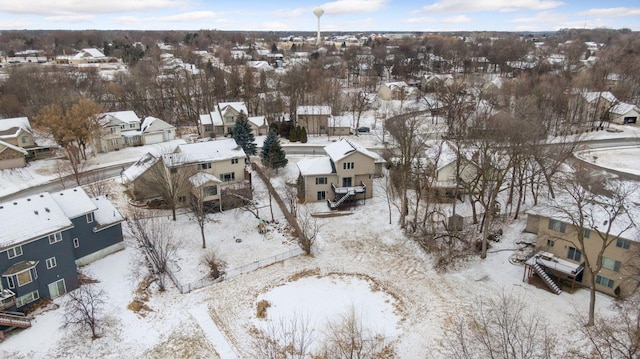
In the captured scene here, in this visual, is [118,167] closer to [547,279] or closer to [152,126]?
[152,126]

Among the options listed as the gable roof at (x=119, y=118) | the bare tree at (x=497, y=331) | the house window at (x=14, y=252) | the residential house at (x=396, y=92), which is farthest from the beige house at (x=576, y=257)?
the residential house at (x=396, y=92)

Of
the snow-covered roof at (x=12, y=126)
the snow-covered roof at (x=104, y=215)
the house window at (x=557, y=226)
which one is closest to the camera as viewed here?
the house window at (x=557, y=226)

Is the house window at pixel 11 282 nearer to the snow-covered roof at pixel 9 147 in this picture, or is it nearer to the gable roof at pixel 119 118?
the snow-covered roof at pixel 9 147

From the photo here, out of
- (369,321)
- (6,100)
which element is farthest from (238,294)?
(6,100)

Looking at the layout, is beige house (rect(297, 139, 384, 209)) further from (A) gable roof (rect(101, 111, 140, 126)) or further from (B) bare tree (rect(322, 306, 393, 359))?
(A) gable roof (rect(101, 111, 140, 126))

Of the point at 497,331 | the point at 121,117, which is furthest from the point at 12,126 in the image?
the point at 497,331

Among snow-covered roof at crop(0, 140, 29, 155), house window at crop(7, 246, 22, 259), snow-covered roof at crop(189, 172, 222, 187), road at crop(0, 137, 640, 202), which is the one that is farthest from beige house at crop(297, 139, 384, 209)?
snow-covered roof at crop(0, 140, 29, 155)
